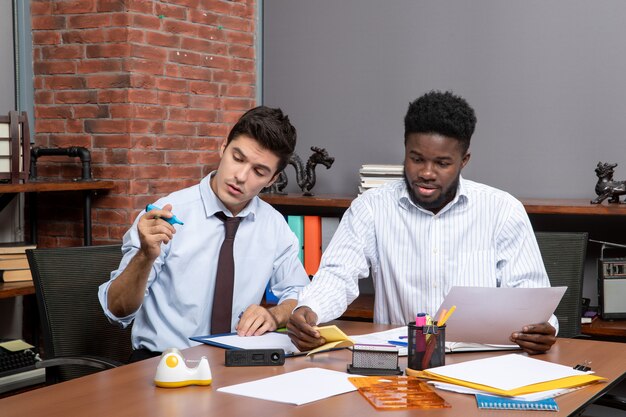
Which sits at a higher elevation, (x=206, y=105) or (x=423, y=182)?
(x=206, y=105)

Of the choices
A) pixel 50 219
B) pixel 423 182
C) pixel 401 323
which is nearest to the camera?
pixel 423 182

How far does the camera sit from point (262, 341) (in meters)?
2.17

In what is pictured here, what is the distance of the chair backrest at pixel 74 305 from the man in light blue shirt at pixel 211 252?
0.17 meters

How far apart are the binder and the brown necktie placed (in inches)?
50.2

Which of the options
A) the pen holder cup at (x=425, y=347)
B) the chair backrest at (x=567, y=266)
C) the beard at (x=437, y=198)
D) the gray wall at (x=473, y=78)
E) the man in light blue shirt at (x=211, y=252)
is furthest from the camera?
the gray wall at (x=473, y=78)

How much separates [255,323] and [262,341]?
11 cm

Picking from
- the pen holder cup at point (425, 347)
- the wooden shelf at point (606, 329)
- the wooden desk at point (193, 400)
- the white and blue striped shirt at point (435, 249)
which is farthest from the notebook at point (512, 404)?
the wooden shelf at point (606, 329)

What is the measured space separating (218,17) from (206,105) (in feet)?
1.44

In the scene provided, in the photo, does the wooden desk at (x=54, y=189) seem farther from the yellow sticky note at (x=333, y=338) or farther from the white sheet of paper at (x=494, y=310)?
the white sheet of paper at (x=494, y=310)

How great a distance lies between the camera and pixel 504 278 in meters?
2.56

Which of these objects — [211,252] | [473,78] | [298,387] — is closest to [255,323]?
[211,252]

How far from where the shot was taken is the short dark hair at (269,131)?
→ 2504 millimetres

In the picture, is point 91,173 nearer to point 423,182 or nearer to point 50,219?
point 50,219

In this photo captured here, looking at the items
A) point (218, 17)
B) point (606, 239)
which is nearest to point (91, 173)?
point (218, 17)
